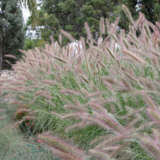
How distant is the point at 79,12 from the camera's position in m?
21.1

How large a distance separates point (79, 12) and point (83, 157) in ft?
67.1

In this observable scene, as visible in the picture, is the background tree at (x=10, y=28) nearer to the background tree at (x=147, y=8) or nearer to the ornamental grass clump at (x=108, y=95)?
the background tree at (x=147, y=8)

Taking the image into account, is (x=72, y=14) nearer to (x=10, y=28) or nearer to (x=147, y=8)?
(x=10, y=28)

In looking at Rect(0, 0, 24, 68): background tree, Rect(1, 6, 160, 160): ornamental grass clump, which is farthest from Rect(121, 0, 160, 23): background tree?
Rect(0, 0, 24, 68): background tree

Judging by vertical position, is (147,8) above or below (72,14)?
below

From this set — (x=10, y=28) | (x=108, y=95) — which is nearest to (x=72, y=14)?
(x=10, y=28)

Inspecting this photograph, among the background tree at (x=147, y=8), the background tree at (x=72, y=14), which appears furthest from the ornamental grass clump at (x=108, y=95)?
the background tree at (x=72, y=14)

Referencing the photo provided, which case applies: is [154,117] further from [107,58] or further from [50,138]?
[107,58]

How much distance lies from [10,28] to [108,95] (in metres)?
17.0

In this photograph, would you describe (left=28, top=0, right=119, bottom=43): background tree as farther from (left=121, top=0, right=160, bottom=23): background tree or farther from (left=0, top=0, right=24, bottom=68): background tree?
(left=121, top=0, right=160, bottom=23): background tree

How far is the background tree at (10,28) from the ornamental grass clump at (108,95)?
15025 millimetres

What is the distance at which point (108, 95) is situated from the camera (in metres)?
2.16

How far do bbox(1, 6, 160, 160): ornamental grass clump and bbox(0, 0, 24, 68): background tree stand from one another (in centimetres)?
1502

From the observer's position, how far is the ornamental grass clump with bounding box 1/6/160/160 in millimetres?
1296
